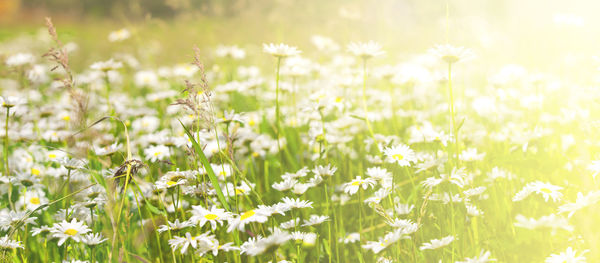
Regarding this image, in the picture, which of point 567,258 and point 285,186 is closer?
point 567,258

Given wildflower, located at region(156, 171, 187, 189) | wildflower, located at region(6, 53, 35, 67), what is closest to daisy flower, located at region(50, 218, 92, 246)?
wildflower, located at region(156, 171, 187, 189)

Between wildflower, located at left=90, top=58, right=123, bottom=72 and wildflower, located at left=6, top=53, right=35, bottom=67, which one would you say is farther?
wildflower, located at left=6, top=53, right=35, bottom=67

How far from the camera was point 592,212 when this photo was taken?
1333mm

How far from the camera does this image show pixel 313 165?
243cm

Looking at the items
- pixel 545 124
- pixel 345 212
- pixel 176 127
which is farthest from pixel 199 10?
pixel 545 124

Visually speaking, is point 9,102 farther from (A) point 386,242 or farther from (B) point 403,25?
(B) point 403,25

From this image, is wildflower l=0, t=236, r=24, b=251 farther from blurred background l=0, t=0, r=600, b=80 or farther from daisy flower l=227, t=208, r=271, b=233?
blurred background l=0, t=0, r=600, b=80

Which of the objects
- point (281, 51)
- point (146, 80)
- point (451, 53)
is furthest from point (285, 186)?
point (146, 80)

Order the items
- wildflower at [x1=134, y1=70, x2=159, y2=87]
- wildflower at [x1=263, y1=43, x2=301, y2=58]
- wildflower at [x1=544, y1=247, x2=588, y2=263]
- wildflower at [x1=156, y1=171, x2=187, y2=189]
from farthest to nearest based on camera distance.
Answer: wildflower at [x1=134, y1=70, x2=159, y2=87]
wildflower at [x1=263, y1=43, x2=301, y2=58]
wildflower at [x1=156, y1=171, x2=187, y2=189]
wildflower at [x1=544, y1=247, x2=588, y2=263]

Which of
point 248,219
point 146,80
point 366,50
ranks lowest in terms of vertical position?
point 248,219

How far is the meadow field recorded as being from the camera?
144cm

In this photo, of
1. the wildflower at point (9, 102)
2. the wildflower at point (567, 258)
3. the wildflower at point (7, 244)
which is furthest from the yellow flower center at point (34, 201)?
the wildflower at point (567, 258)

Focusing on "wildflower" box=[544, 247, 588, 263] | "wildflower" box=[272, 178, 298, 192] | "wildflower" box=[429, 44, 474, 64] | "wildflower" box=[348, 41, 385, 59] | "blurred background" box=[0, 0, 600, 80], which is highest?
"blurred background" box=[0, 0, 600, 80]

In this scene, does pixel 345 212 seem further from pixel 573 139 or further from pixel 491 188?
pixel 573 139
